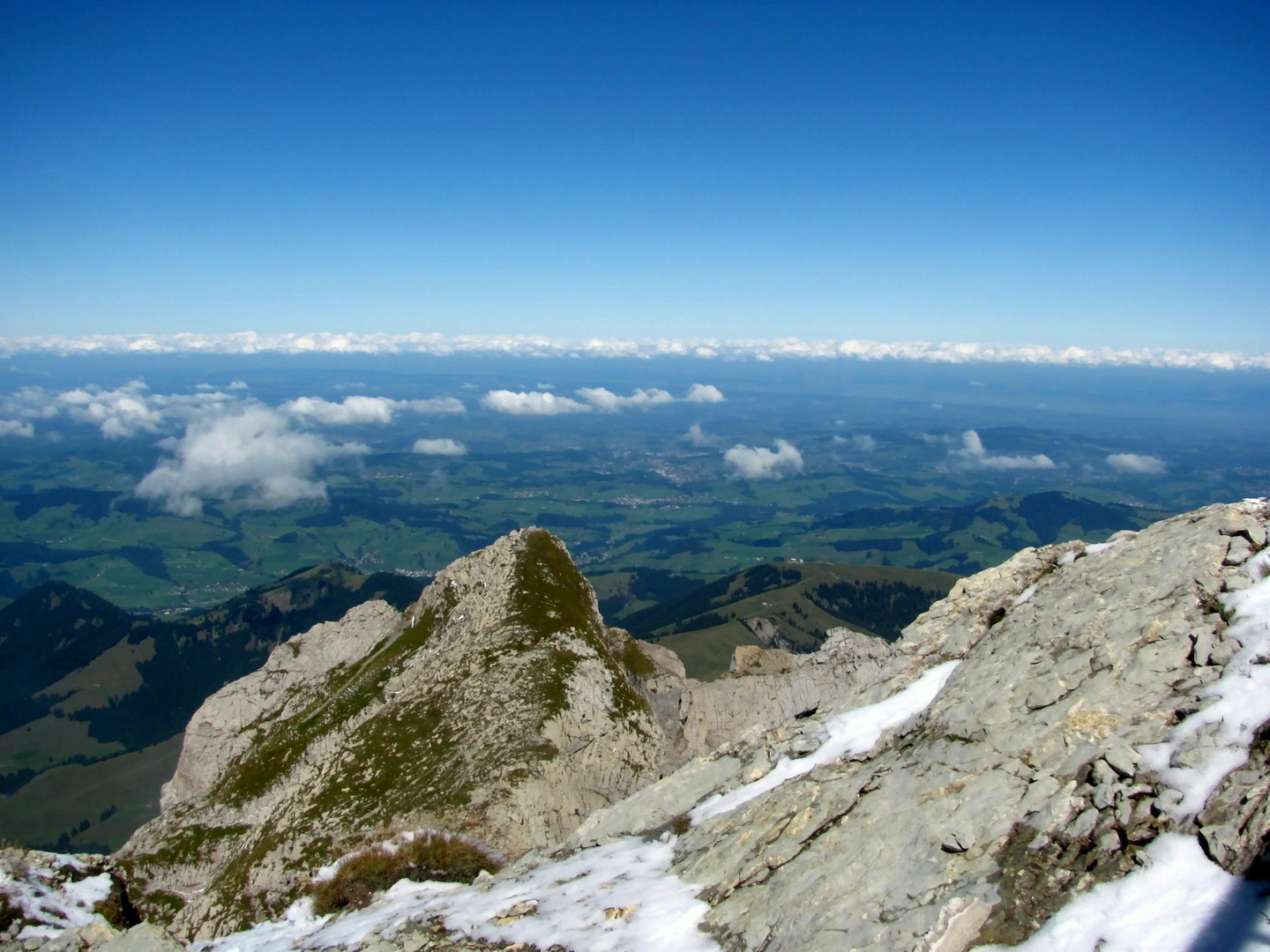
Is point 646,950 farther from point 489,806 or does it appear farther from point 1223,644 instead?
point 489,806

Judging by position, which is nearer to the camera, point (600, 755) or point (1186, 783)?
point (1186, 783)

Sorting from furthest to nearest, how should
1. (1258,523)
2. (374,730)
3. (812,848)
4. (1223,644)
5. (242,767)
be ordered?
1. (242,767)
2. (374,730)
3. (1258,523)
4. (812,848)
5. (1223,644)

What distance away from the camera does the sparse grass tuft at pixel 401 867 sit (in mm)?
26750

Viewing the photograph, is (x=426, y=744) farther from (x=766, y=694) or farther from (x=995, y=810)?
(x=995, y=810)

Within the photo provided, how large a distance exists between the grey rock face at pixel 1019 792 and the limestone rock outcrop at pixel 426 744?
18696 mm

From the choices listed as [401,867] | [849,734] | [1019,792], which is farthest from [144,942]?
[1019,792]

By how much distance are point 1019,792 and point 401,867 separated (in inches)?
981

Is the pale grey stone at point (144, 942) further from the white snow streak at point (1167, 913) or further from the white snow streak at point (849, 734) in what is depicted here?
the white snow streak at point (1167, 913)

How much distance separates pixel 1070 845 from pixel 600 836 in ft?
55.8

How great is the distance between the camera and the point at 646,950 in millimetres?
15297

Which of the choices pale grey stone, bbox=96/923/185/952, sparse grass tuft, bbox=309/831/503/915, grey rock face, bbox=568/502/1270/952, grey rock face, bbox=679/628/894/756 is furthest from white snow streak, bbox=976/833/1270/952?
grey rock face, bbox=679/628/894/756

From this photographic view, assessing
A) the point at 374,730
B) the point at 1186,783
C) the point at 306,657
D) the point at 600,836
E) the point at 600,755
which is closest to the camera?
the point at 1186,783

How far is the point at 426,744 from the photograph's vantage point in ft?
135

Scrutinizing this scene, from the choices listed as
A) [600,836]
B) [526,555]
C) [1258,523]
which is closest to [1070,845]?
[1258,523]
